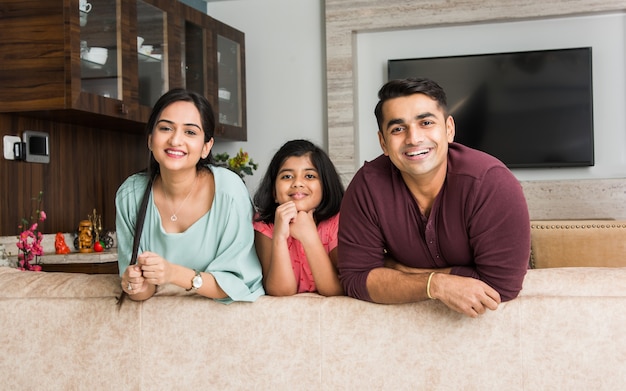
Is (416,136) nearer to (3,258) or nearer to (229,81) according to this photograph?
(3,258)

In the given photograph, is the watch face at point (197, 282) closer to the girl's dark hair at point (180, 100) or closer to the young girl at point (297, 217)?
the young girl at point (297, 217)

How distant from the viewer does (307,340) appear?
5.21ft

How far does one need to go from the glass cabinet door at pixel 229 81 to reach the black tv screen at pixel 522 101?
119cm

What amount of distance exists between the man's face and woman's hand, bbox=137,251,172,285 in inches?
23.7

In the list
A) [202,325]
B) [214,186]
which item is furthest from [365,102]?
[202,325]

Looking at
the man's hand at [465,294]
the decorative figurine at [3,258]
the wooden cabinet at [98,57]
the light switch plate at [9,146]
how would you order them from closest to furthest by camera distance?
1. the man's hand at [465,294]
2. the decorative figurine at [3,258]
3. the wooden cabinet at [98,57]
4. the light switch plate at [9,146]

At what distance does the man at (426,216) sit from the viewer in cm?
153

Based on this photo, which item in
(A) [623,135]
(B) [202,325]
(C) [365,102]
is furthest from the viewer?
(C) [365,102]

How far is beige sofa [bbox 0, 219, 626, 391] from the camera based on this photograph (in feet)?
4.78

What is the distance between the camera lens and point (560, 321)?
4.79 ft

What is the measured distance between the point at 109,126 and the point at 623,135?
362 cm

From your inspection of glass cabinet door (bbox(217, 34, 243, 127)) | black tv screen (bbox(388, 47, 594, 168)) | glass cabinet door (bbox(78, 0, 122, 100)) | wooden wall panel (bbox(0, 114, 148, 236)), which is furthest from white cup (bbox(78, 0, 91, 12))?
black tv screen (bbox(388, 47, 594, 168))

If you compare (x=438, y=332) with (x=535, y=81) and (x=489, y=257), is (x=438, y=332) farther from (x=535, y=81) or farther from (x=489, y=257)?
(x=535, y=81)

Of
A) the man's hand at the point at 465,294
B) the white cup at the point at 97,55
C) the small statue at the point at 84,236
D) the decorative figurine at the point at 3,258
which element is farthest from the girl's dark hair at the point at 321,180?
the small statue at the point at 84,236
